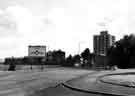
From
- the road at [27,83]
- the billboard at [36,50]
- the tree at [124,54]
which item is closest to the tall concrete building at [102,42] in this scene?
the tree at [124,54]

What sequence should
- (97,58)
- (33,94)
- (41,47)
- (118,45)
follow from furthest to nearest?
(97,58), (118,45), (41,47), (33,94)

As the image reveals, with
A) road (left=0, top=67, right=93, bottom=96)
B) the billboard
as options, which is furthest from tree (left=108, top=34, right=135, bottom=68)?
road (left=0, top=67, right=93, bottom=96)

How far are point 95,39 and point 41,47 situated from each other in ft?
256

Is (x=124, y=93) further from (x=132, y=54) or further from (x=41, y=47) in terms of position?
(x=132, y=54)

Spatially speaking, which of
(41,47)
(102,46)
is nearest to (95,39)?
(102,46)

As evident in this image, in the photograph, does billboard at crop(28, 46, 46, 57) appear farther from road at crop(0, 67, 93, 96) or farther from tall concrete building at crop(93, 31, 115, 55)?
tall concrete building at crop(93, 31, 115, 55)

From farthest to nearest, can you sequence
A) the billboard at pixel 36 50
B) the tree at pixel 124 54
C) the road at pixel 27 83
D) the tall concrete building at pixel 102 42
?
the tall concrete building at pixel 102 42 → the tree at pixel 124 54 → the billboard at pixel 36 50 → the road at pixel 27 83

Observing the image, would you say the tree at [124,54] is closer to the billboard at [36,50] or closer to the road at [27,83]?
the billboard at [36,50]

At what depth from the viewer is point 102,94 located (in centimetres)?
1055

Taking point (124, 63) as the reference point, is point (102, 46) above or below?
above

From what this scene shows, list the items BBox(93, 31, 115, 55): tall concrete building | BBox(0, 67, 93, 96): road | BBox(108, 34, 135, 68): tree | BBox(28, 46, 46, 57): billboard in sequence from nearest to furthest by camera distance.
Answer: BBox(0, 67, 93, 96): road
BBox(28, 46, 46, 57): billboard
BBox(108, 34, 135, 68): tree
BBox(93, 31, 115, 55): tall concrete building

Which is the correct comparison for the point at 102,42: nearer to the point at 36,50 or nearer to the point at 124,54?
the point at 124,54

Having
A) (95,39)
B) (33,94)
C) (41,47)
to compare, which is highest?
(95,39)

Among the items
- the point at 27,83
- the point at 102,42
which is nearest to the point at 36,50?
the point at 27,83
